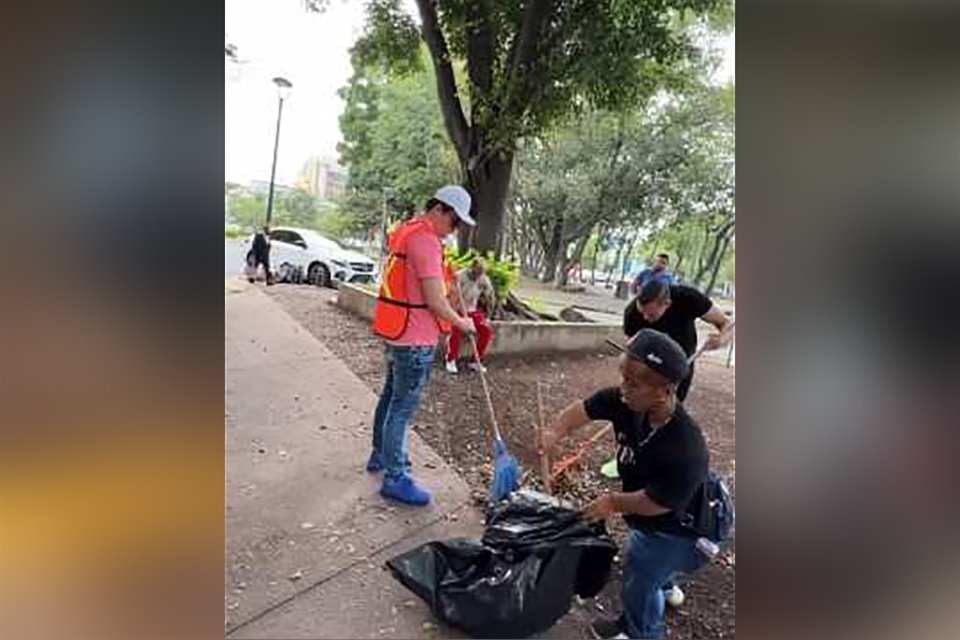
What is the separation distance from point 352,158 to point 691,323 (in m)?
0.69

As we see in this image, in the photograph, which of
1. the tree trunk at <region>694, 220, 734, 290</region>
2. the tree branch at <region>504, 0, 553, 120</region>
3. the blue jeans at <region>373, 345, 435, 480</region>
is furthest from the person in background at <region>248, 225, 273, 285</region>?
the tree trunk at <region>694, 220, 734, 290</region>

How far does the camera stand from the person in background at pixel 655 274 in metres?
1.18

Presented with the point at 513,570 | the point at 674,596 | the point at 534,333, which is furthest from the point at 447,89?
the point at 674,596

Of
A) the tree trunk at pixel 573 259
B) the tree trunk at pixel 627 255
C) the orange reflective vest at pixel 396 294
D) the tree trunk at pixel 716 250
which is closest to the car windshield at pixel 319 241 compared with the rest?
the orange reflective vest at pixel 396 294

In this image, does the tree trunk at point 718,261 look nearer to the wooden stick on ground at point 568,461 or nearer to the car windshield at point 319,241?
the wooden stick on ground at point 568,461

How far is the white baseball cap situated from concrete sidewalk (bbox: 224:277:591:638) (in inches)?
13.7

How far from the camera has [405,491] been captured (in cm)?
121

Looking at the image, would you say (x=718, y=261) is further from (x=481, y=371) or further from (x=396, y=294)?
(x=396, y=294)

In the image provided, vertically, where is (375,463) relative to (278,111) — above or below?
below

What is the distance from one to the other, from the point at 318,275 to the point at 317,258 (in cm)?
3

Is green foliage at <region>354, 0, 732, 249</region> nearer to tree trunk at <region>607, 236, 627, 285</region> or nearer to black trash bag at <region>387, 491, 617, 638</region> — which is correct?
tree trunk at <region>607, 236, 627, 285</region>
